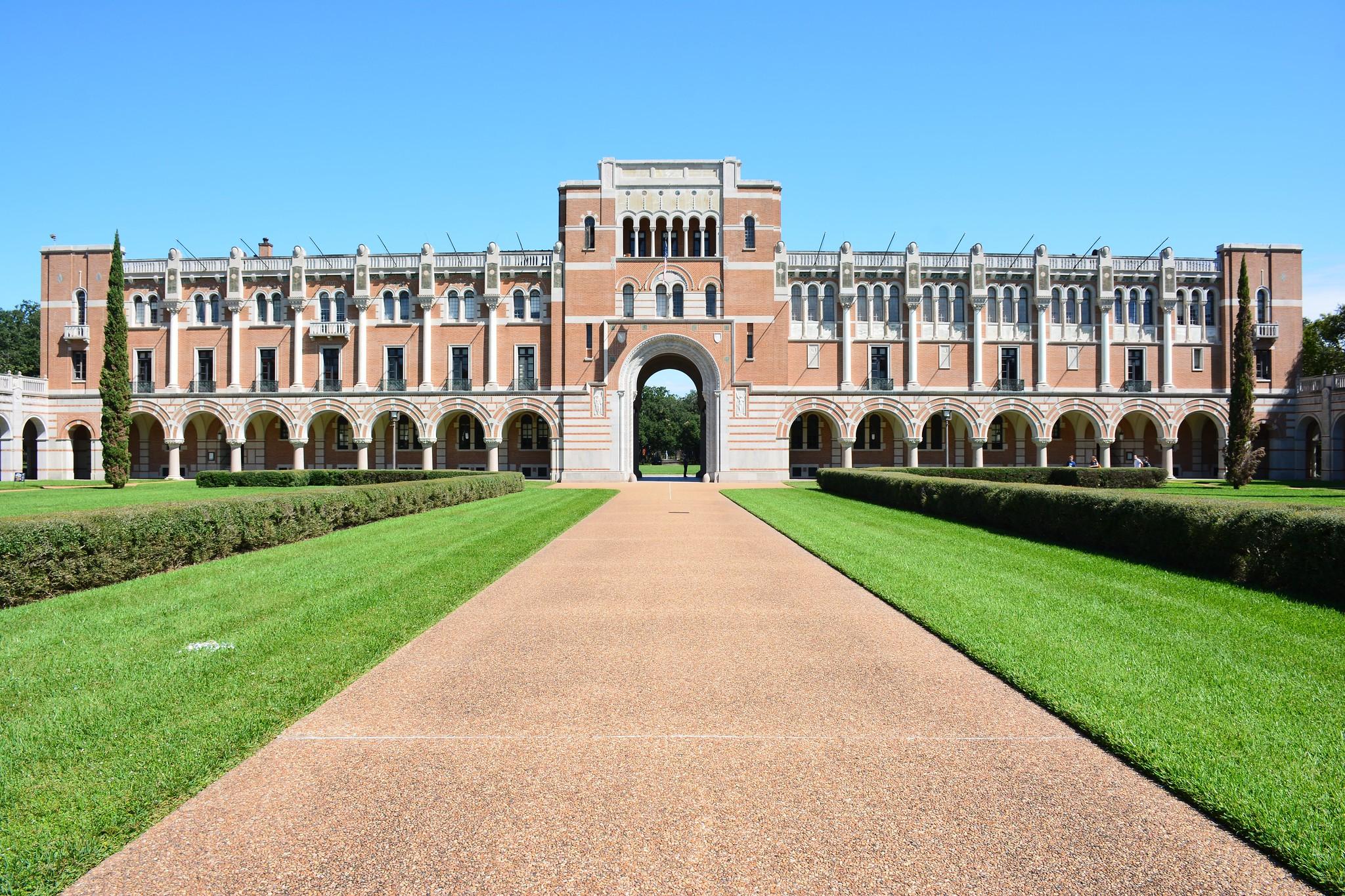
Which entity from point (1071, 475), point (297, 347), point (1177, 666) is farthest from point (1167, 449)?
point (297, 347)

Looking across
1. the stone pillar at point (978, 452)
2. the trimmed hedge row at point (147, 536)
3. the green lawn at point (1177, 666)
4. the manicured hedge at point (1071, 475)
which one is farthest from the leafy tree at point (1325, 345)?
the trimmed hedge row at point (147, 536)

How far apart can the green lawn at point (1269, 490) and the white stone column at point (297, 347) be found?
44.6 meters

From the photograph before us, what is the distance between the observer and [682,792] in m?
4.11

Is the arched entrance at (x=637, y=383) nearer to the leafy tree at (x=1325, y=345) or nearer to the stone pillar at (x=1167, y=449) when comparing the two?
the stone pillar at (x=1167, y=449)

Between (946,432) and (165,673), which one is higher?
(946,432)

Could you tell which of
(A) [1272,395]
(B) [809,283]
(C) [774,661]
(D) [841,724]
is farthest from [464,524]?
(A) [1272,395]

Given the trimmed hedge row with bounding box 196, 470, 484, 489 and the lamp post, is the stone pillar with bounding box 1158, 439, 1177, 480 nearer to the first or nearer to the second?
the lamp post

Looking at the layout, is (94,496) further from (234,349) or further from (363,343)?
(234,349)

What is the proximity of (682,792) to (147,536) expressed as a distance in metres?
A: 10.0

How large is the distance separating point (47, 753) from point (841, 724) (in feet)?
15.6

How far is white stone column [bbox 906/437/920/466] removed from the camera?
150ft

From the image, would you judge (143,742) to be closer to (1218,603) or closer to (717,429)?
(1218,603)

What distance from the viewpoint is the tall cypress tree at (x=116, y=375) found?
38.9 meters

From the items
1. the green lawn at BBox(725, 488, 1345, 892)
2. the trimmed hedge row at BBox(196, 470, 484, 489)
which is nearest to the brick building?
the trimmed hedge row at BBox(196, 470, 484, 489)
